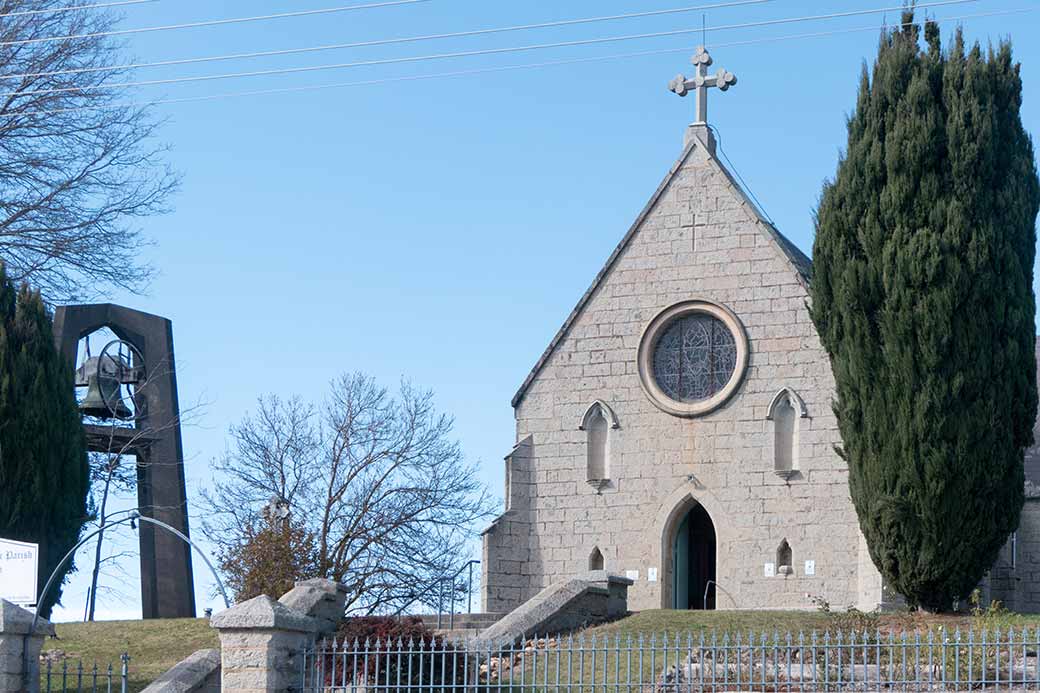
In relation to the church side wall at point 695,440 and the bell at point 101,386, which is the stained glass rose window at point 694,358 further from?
the bell at point 101,386

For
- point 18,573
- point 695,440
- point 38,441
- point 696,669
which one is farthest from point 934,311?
point 38,441

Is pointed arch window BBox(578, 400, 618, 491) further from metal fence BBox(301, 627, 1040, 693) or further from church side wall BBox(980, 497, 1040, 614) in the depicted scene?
metal fence BBox(301, 627, 1040, 693)

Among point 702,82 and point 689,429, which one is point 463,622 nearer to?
point 689,429

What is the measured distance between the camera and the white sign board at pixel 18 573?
20219 millimetres

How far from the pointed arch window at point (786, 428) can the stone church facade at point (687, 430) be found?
2cm

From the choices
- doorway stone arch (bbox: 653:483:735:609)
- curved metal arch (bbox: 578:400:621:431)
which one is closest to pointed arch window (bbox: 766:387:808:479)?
doorway stone arch (bbox: 653:483:735:609)

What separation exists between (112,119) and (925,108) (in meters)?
16.1

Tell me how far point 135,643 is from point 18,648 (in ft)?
21.6

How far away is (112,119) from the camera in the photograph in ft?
110

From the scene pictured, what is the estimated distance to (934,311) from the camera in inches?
953

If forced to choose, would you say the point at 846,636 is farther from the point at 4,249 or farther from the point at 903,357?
the point at 4,249

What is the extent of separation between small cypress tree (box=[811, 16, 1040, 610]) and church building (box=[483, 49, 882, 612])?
3410 mm

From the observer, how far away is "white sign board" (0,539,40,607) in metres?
20.2

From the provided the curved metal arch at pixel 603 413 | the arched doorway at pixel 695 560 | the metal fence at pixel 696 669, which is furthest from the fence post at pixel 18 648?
the arched doorway at pixel 695 560
